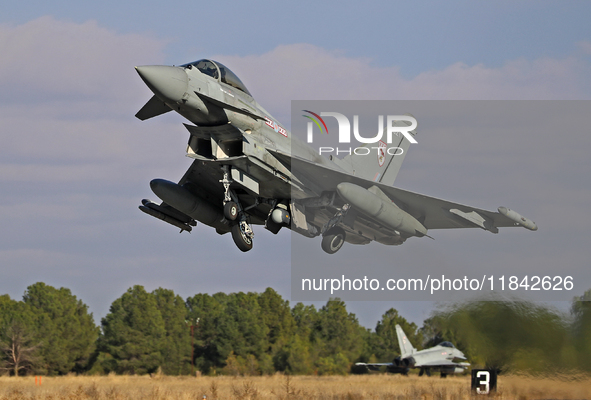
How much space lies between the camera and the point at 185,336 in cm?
4731

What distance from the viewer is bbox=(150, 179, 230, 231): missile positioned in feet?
59.4

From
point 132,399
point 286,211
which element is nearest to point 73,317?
point 132,399

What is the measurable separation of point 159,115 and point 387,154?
8955 millimetres

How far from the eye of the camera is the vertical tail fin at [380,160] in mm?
21656

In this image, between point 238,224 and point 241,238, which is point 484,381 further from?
point 238,224

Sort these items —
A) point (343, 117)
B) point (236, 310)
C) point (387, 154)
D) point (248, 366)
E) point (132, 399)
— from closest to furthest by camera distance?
point (343, 117), point (132, 399), point (387, 154), point (248, 366), point (236, 310)

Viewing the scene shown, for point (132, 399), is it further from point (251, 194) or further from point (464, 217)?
point (464, 217)

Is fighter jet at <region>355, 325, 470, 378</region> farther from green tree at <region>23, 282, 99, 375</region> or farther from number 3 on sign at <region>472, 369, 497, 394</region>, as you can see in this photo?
green tree at <region>23, 282, 99, 375</region>

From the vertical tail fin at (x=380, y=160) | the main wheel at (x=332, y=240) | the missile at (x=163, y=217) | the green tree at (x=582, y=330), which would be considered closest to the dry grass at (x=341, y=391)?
the green tree at (x=582, y=330)

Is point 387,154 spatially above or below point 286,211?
above

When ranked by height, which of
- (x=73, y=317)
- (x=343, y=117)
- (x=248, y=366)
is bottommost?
(x=248, y=366)

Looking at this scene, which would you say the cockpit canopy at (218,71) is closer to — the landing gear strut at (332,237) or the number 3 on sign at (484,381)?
the landing gear strut at (332,237)

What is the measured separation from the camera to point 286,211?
1702cm

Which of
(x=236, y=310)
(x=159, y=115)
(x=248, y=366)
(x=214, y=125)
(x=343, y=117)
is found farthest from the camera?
(x=236, y=310)
